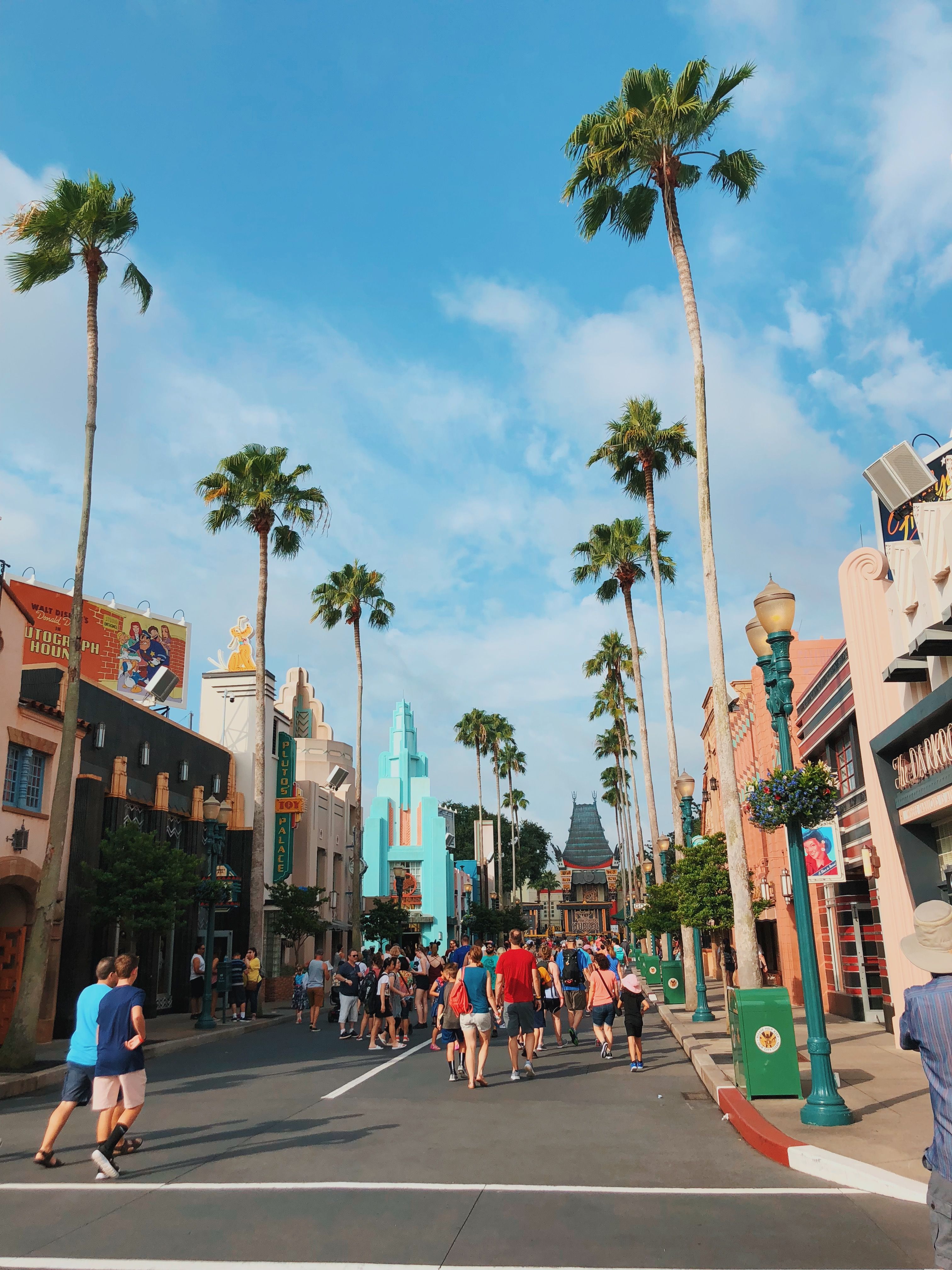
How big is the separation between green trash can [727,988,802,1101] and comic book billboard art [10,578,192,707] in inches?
1273

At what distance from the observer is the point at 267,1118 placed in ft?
35.6

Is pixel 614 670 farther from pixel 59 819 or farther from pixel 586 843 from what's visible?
pixel 586 843

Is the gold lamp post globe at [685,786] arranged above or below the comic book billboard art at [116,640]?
below

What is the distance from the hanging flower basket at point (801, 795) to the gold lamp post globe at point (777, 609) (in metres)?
1.57

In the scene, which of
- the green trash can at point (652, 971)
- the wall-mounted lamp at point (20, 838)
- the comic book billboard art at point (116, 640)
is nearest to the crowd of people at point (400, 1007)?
the wall-mounted lamp at point (20, 838)

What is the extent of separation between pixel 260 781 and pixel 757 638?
2003 cm

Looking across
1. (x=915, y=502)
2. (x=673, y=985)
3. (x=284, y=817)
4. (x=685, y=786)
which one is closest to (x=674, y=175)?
(x=915, y=502)

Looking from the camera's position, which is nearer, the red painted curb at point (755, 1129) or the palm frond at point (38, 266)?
the red painted curb at point (755, 1129)

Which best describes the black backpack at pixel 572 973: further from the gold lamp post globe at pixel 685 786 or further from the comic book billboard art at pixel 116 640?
the comic book billboard art at pixel 116 640

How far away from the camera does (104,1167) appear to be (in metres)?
7.96

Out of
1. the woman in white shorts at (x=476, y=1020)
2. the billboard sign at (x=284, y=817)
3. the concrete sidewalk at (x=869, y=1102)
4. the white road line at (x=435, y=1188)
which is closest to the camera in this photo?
the white road line at (x=435, y=1188)

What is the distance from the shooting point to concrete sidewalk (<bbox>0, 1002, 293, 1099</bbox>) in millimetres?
13969

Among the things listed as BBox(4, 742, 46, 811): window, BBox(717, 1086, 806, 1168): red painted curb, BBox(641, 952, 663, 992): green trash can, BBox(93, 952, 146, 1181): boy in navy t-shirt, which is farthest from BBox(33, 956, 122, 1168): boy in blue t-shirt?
BBox(641, 952, 663, 992): green trash can

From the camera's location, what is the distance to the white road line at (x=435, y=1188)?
23.9ft
